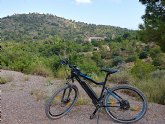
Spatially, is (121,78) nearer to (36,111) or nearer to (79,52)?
(36,111)

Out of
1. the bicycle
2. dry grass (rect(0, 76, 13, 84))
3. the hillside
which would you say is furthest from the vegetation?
dry grass (rect(0, 76, 13, 84))

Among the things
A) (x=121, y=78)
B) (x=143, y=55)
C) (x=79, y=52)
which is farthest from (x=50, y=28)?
(x=121, y=78)

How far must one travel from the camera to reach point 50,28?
52.2m

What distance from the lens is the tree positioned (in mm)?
14045

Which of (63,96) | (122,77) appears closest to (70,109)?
(63,96)

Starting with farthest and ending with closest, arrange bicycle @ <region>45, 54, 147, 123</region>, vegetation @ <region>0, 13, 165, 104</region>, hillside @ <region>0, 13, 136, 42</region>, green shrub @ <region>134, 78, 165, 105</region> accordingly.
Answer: hillside @ <region>0, 13, 136, 42</region> < vegetation @ <region>0, 13, 165, 104</region> < green shrub @ <region>134, 78, 165, 105</region> < bicycle @ <region>45, 54, 147, 123</region>

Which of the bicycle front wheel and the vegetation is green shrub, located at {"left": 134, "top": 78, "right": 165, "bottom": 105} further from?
the bicycle front wheel

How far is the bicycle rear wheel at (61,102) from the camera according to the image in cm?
549

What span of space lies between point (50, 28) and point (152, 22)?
38927 mm

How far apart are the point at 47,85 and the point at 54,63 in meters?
6.86

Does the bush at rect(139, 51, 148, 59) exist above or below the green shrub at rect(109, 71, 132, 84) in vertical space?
above

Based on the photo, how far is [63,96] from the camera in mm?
5598

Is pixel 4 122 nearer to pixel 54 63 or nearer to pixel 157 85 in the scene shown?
pixel 157 85

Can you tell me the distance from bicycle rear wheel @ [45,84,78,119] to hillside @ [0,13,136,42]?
1385 inches
